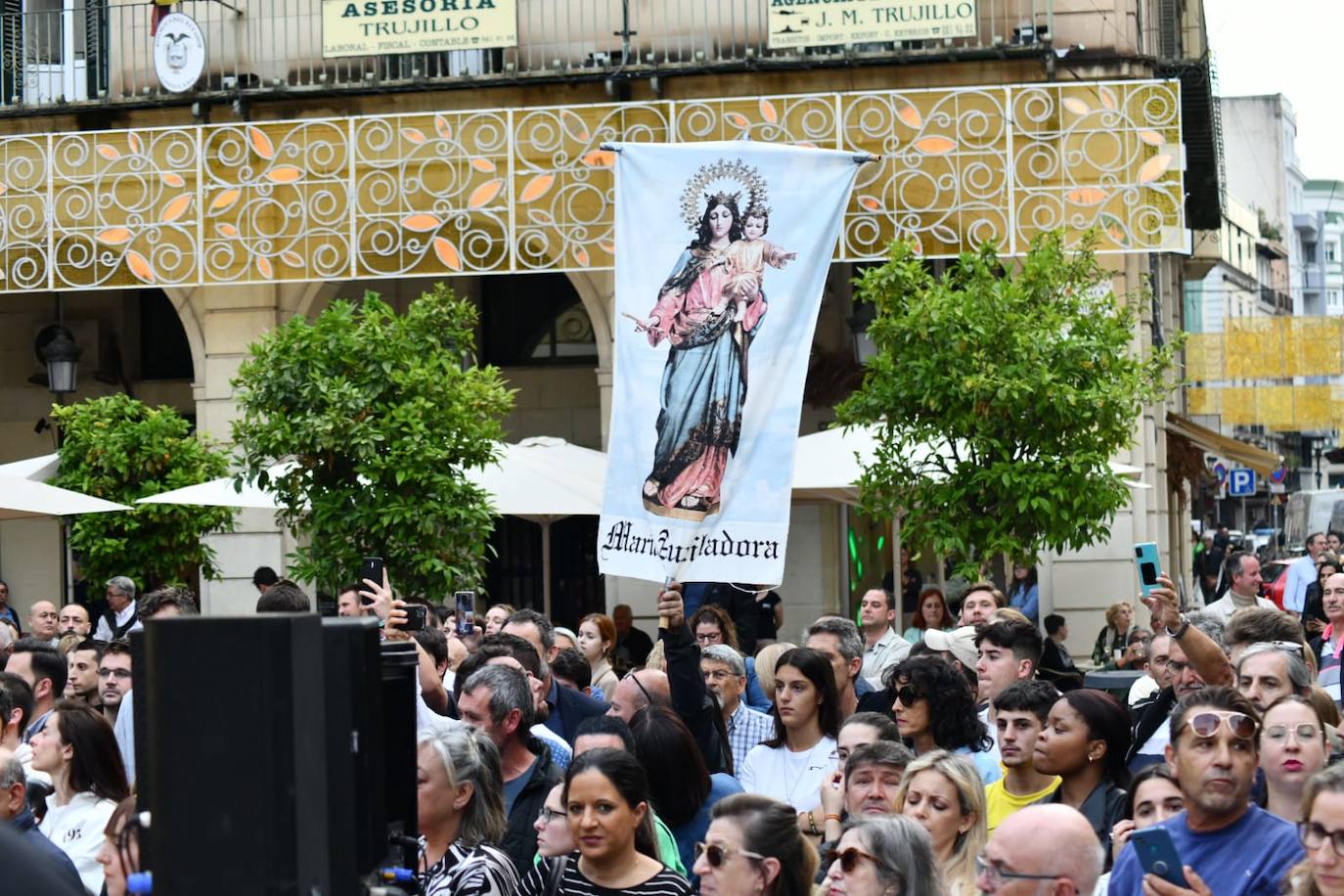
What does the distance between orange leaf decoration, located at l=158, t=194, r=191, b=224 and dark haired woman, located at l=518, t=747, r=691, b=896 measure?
589 inches

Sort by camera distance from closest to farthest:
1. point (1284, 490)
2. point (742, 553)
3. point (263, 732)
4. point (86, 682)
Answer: point (263, 732) → point (742, 553) → point (86, 682) → point (1284, 490)

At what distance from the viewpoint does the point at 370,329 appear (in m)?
15.3

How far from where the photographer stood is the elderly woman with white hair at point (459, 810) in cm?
599

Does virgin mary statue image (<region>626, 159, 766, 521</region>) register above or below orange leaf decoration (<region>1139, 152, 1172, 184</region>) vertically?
below

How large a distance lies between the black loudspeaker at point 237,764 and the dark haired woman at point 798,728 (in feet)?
16.1

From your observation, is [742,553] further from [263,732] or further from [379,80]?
[379,80]

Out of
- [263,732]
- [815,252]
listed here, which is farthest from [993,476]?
[263,732]

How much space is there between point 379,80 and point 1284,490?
6504 cm

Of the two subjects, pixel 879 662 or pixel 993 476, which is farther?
→ pixel 993 476

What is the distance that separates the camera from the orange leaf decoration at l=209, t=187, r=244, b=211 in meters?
19.8

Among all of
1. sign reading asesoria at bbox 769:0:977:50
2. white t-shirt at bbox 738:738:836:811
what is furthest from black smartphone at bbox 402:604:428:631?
sign reading asesoria at bbox 769:0:977:50

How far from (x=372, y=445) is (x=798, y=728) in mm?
7303

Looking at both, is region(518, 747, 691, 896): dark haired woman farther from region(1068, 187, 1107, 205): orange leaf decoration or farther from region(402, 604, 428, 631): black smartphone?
region(1068, 187, 1107, 205): orange leaf decoration

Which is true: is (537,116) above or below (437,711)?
above
